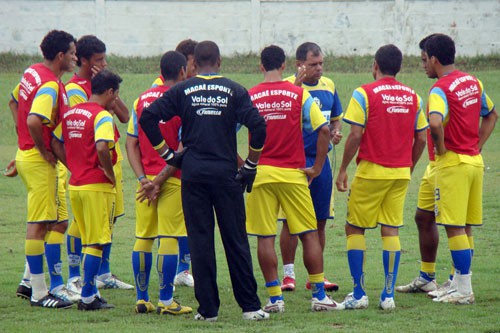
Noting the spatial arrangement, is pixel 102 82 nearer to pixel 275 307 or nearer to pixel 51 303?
pixel 51 303

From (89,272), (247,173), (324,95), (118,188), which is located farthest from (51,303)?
(324,95)

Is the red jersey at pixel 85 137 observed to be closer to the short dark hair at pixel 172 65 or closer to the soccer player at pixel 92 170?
the soccer player at pixel 92 170

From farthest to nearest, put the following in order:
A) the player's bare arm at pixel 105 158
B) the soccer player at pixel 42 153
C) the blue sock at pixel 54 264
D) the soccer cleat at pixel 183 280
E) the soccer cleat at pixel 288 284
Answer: the soccer cleat at pixel 183 280 → the soccer cleat at pixel 288 284 → the blue sock at pixel 54 264 → the soccer player at pixel 42 153 → the player's bare arm at pixel 105 158

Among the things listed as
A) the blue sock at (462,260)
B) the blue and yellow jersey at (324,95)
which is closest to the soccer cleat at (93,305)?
the blue and yellow jersey at (324,95)

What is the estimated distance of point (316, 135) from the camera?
8.96 m

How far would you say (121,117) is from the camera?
9438 mm

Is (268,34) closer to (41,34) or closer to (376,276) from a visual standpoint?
(41,34)

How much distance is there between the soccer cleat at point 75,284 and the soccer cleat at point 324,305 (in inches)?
95.7

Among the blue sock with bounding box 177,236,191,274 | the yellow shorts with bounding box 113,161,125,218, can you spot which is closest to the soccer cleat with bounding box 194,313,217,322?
→ the yellow shorts with bounding box 113,161,125,218

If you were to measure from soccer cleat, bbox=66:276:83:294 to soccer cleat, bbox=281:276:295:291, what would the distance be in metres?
2.09

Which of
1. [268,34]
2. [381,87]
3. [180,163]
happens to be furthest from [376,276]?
[268,34]

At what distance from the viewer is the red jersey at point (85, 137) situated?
7.96 m

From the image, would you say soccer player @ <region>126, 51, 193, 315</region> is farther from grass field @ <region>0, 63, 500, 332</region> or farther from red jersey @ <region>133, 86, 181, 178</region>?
grass field @ <region>0, 63, 500, 332</region>

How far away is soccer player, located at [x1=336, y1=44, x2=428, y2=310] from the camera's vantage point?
26.7 feet
